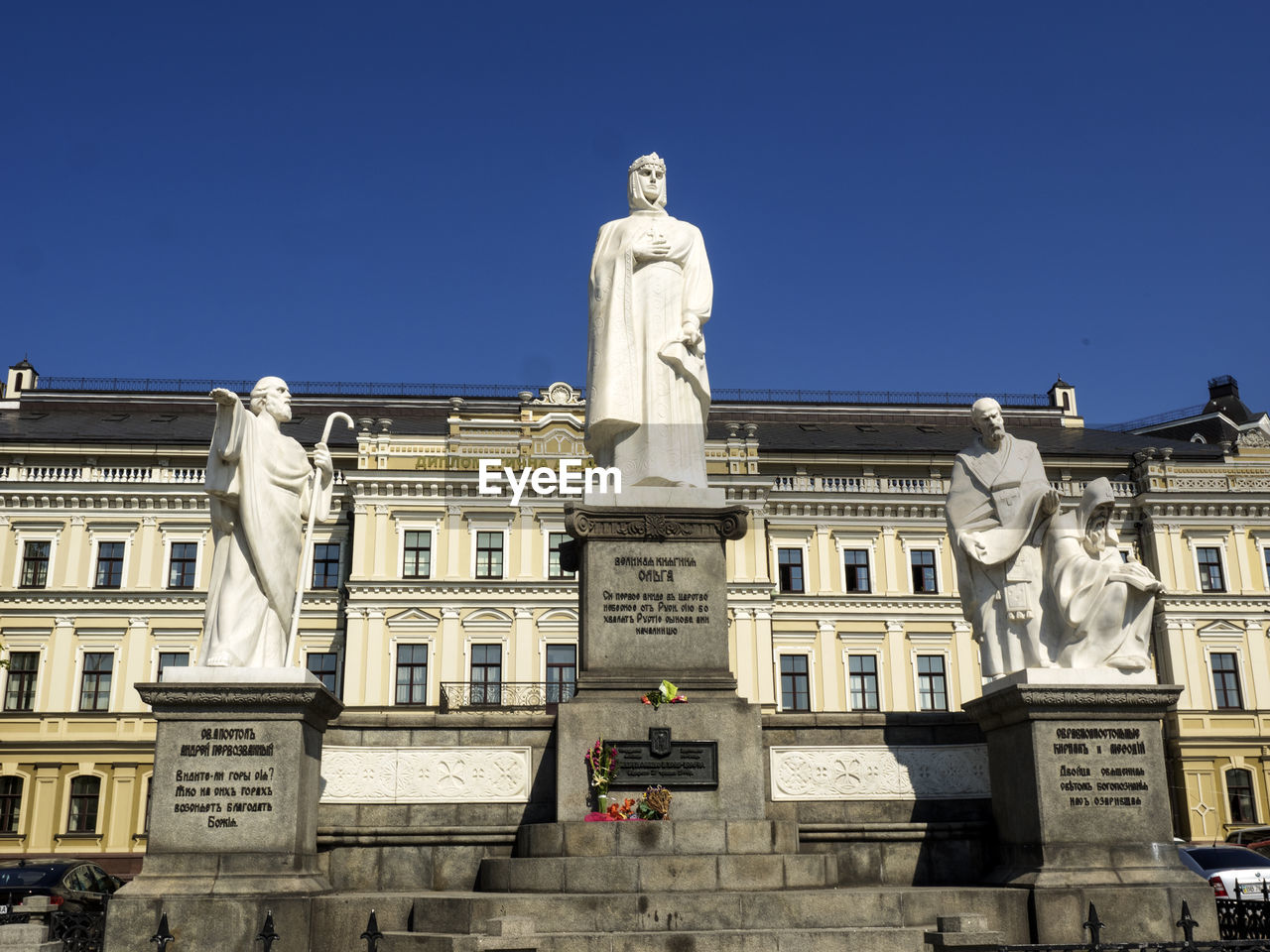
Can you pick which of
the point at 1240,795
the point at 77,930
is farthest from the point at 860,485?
the point at 77,930

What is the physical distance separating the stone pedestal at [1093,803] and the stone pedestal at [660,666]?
7.14 feet

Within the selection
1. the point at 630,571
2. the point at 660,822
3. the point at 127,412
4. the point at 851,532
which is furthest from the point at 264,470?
the point at 127,412

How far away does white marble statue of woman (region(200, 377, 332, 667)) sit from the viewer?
33.0 feet

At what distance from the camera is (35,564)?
46.4 meters

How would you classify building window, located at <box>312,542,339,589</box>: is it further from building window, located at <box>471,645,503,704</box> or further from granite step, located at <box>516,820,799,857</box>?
granite step, located at <box>516,820,799,857</box>

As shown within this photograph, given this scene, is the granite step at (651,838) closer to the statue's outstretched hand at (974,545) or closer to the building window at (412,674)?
the statue's outstretched hand at (974,545)

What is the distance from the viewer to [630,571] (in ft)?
37.8

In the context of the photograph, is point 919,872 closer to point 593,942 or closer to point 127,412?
point 593,942

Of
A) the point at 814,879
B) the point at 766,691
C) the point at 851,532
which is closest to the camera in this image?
the point at 814,879

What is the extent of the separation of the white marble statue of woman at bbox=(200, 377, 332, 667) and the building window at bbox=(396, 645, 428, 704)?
3575 centimetres

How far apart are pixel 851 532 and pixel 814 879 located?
4024 centimetres

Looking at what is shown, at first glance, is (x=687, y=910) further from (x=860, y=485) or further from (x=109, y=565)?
(x=109, y=565)

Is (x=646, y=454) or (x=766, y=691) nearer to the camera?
(x=646, y=454)

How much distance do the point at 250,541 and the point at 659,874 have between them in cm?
422
